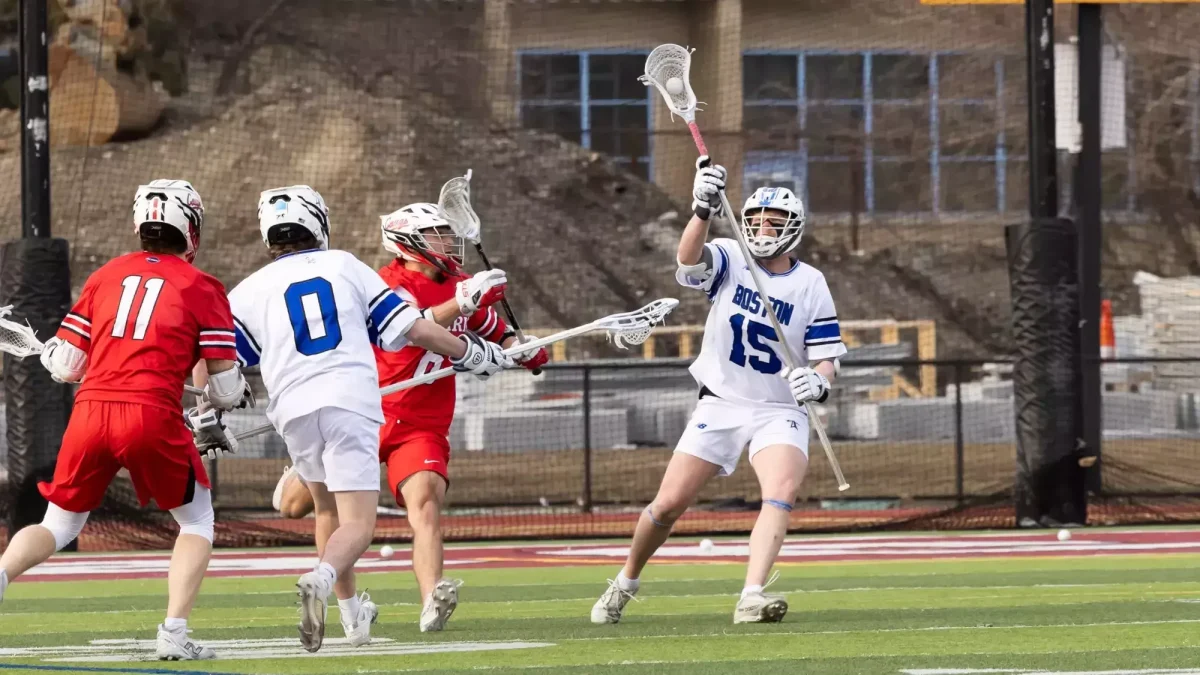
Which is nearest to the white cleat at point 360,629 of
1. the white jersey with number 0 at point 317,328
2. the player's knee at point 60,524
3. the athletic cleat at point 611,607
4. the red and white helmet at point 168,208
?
the white jersey with number 0 at point 317,328

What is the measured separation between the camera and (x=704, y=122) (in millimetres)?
37250

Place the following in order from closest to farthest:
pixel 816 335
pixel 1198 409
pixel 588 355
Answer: pixel 816 335
pixel 1198 409
pixel 588 355

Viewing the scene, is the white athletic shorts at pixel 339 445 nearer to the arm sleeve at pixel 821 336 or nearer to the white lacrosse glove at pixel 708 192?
the white lacrosse glove at pixel 708 192

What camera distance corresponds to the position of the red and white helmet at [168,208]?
23.4 feet

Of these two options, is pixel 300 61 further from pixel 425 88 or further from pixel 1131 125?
pixel 1131 125

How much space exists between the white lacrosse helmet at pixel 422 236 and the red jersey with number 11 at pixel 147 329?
1699 millimetres

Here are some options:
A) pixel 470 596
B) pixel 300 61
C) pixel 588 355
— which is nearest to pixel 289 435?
pixel 470 596

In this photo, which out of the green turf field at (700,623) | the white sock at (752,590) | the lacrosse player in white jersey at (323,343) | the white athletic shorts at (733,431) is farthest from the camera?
the white athletic shorts at (733,431)

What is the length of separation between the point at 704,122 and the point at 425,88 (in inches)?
199

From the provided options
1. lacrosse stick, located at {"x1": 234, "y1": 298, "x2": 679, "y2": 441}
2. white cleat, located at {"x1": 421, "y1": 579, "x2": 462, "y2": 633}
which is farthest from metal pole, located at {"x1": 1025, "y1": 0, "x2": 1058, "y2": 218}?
white cleat, located at {"x1": 421, "y1": 579, "x2": 462, "y2": 633}

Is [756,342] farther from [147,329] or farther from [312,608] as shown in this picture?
[147,329]

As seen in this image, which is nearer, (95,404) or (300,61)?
(95,404)

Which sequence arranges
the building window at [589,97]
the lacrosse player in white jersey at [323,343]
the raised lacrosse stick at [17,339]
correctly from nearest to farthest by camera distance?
the lacrosse player in white jersey at [323,343], the raised lacrosse stick at [17,339], the building window at [589,97]

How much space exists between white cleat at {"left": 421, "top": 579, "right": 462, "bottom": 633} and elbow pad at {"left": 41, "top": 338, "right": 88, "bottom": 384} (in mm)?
1752
